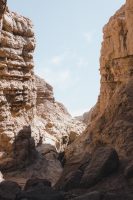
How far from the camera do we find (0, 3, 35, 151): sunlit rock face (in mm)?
21781

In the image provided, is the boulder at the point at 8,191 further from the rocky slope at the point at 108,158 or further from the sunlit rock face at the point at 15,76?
the sunlit rock face at the point at 15,76

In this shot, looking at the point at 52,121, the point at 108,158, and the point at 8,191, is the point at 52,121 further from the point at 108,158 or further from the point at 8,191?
the point at 108,158

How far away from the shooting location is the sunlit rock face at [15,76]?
858 inches

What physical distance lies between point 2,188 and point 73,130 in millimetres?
30314

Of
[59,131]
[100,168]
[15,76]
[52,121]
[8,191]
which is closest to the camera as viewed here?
[100,168]

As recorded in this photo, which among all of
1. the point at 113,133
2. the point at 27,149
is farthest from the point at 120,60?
the point at 113,133

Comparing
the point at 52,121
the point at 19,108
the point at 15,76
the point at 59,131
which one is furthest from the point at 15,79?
the point at 52,121

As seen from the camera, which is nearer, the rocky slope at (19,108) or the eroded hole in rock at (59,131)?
the eroded hole in rock at (59,131)

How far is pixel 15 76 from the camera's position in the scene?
23438mm

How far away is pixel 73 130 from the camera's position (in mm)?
38688

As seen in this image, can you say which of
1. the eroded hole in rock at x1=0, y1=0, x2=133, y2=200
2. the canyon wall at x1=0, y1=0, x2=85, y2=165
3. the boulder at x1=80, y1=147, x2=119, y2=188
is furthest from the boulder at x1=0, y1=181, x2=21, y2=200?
the canyon wall at x1=0, y1=0, x2=85, y2=165

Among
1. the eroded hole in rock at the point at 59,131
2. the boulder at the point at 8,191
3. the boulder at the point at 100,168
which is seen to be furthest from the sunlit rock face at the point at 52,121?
the boulder at the point at 100,168

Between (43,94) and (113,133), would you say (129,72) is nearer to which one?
(43,94)

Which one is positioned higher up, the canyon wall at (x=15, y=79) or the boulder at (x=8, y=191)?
the canyon wall at (x=15, y=79)
